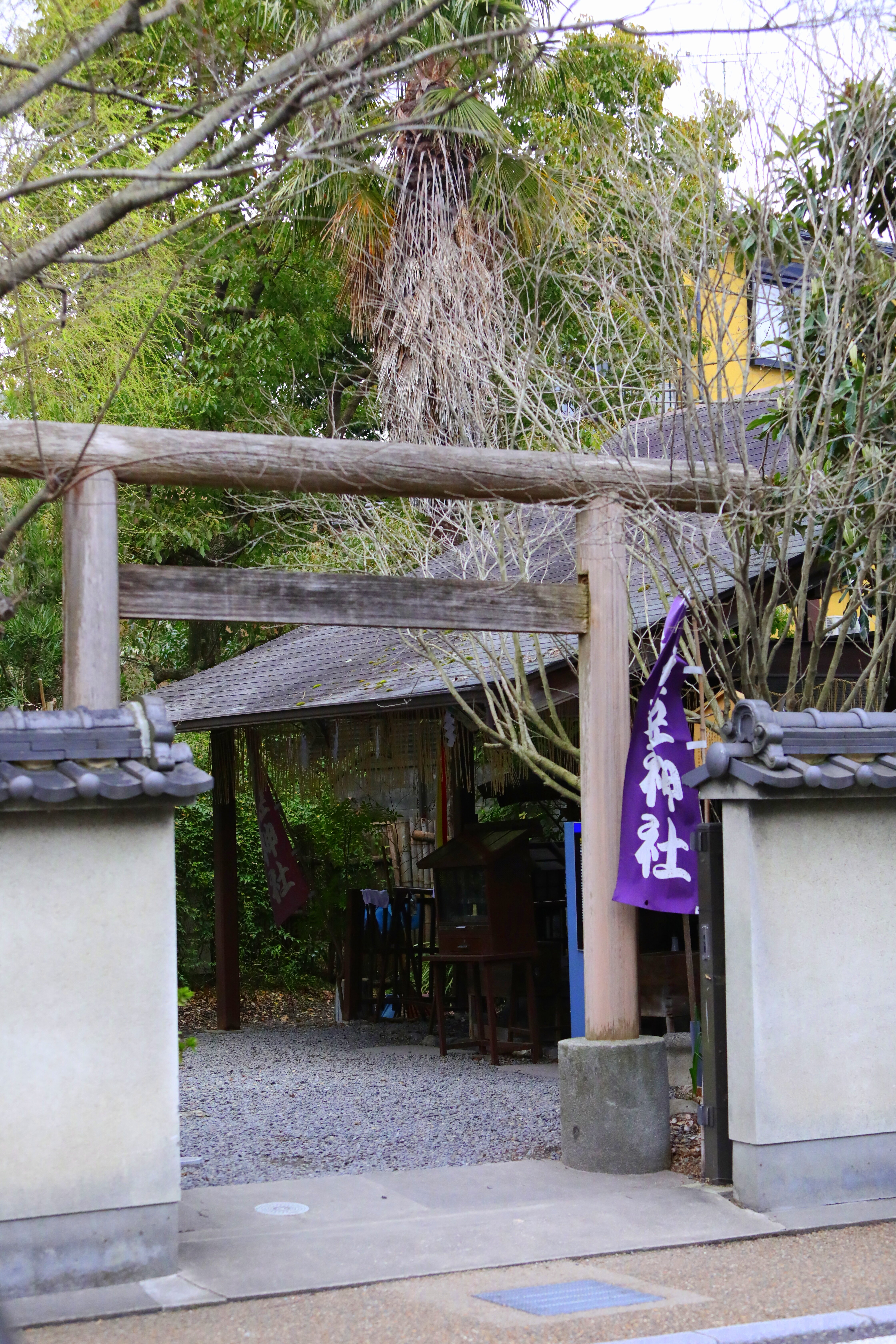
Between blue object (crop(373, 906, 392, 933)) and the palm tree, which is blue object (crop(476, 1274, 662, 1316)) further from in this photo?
blue object (crop(373, 906, 392, 933))

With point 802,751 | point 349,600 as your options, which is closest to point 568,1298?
point 802,751

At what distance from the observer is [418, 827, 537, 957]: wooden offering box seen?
11.4 meters

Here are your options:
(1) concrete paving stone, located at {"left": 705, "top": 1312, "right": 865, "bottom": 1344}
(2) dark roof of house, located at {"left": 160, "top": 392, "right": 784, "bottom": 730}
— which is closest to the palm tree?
(2) dark roof of house, located at {"left": 160, "top": 392, "right": 784, "bottom": 730}

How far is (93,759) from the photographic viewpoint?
5.72 metres

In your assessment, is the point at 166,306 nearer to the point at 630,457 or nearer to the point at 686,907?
the point at 630,457

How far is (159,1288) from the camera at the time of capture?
5.47 metres

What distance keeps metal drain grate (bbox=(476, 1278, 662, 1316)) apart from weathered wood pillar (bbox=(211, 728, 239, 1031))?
349 inches

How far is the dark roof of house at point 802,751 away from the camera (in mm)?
6445

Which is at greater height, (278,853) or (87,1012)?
(278,853)

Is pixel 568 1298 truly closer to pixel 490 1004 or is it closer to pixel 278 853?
pixel 490 1004

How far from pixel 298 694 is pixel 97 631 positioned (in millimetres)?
5678

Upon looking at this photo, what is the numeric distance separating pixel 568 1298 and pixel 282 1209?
1.95m

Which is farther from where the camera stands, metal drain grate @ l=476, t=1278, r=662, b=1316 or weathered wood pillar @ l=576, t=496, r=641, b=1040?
weathered wood pillar @ l=576, t=496, r=641, b=1040

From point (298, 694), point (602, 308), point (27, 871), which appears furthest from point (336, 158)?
point (298, 694)
